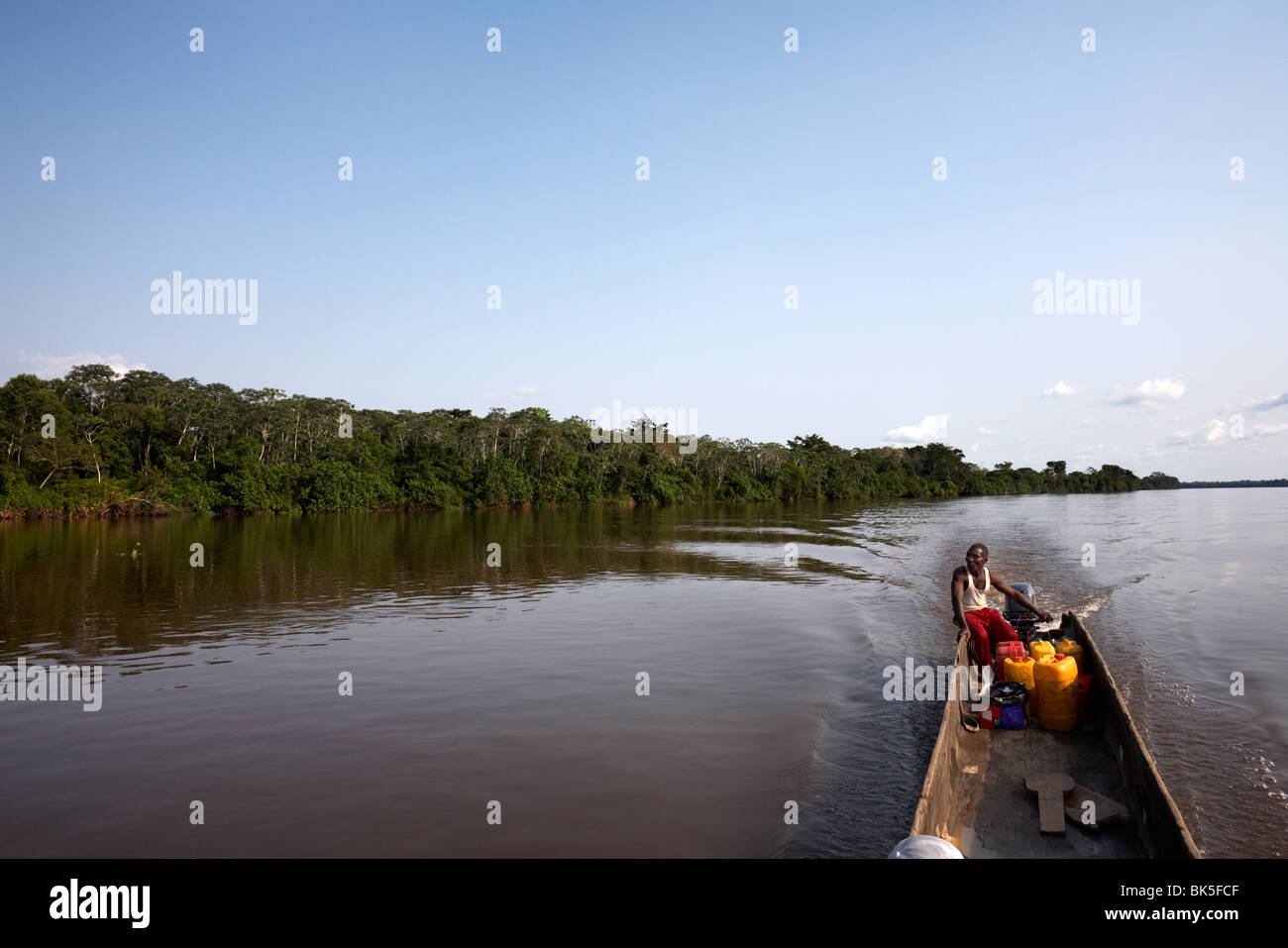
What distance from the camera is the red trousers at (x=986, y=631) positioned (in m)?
8.77

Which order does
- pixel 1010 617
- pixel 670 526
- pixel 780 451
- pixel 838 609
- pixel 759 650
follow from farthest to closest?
1. pixel 780 451
2. pixel 670 526
3. pixel 838 609
4. pixel 759 650
5. pixel 1010 617

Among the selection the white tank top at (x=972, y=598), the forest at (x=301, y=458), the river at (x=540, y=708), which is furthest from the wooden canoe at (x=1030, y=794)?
the forest at (x=301, y=458)

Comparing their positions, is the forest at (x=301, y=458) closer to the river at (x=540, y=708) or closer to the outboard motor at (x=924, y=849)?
the river at (x=540, y=708)

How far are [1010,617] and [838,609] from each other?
243 inches

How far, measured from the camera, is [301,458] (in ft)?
208

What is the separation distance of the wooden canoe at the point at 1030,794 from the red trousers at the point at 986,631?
1170 mm

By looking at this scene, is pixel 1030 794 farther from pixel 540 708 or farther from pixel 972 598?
pixel 540 708

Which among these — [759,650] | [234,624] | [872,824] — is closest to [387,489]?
[234,624]

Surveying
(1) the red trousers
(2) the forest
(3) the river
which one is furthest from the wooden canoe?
(2) the forest

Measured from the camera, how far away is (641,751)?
7.76m

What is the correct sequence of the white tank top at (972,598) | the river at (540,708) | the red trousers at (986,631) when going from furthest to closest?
the white tank top at (972,598), the red trousers at (986,631), the river at (540,708)

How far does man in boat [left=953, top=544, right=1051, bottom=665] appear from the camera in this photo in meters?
8.81

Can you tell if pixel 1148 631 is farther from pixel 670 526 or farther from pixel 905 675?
pixel 670 526
